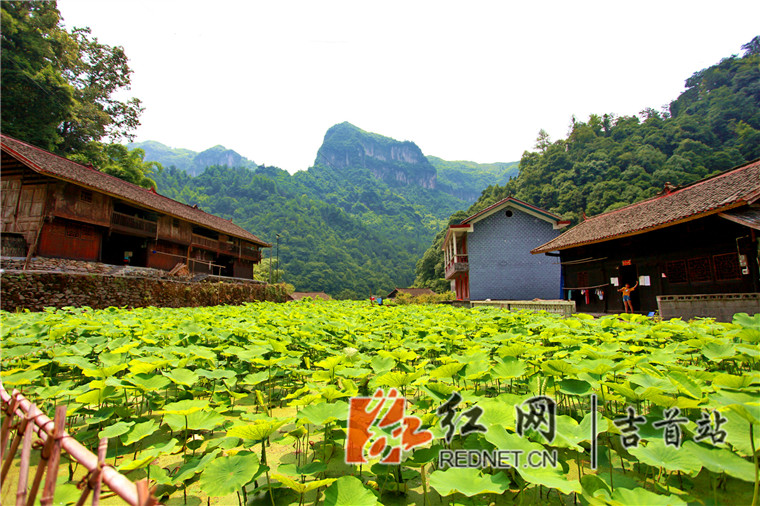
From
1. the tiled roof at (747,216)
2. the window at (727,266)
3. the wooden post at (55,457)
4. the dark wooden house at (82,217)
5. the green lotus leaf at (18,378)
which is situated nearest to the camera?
the wooden post at (55,457)

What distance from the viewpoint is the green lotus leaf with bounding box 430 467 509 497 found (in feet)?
3.85

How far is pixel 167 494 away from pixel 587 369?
2292 millimetres

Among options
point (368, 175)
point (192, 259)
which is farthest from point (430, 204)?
point (192, 259)

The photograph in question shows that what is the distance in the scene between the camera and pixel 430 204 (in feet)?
371

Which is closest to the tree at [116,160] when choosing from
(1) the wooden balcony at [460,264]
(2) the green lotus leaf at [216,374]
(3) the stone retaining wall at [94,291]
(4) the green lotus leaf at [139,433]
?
(3) the stone retaining wall at [94,291]

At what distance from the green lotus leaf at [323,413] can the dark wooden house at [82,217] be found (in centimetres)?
1561

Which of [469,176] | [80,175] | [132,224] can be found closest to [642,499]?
[80,175]

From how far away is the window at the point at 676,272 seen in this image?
1026 cm

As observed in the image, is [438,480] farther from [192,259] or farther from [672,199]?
[192,259]

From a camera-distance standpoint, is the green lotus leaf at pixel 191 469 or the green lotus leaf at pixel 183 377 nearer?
the green lotus leaf at pixel 191 469

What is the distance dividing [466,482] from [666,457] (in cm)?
78

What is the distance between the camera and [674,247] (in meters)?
10.6

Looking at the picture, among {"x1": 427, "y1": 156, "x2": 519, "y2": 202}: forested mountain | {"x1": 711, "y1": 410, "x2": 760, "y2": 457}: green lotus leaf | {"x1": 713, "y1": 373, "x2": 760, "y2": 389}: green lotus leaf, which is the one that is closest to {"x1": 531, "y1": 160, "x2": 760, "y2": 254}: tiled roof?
{"x1": 713, "y1": 373, "x2": 760, "y2": 389}: green lotus leaf

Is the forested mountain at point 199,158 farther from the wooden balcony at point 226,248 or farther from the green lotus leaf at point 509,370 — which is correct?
the green lotus leaf at point 509,370
